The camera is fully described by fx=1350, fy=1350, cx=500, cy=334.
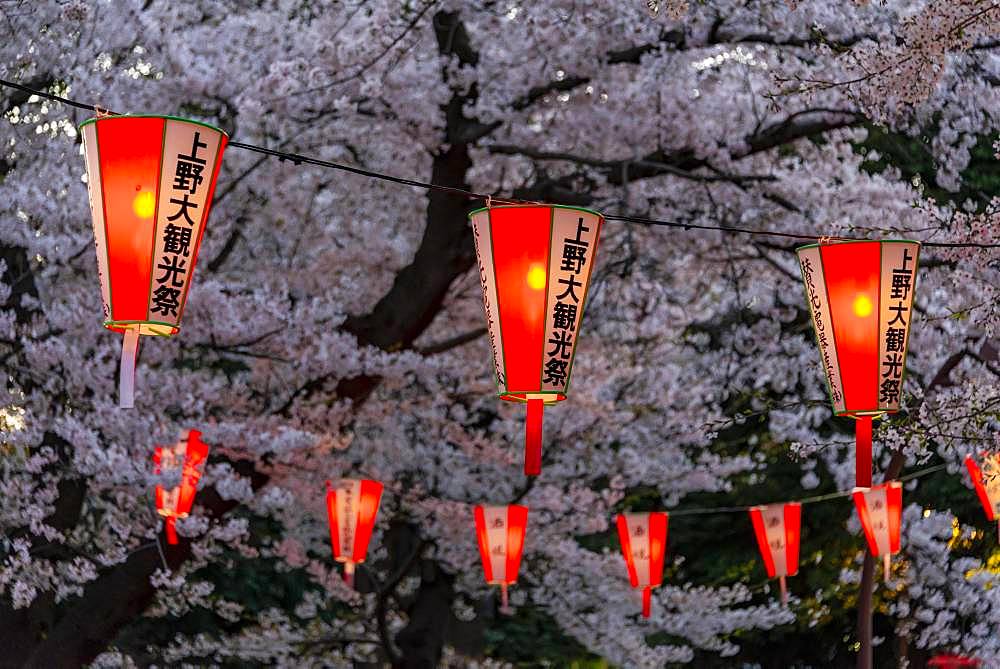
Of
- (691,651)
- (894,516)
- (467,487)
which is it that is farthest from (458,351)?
(691,651)

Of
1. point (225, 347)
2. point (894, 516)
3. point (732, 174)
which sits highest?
point (732, 174)

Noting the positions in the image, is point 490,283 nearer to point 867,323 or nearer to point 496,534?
point 867,323

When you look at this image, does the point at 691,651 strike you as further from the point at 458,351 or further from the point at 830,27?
the point at 830,27

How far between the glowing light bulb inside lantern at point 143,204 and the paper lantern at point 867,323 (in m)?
3.27

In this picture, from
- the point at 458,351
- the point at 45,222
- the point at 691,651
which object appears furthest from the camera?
the point at 691,651

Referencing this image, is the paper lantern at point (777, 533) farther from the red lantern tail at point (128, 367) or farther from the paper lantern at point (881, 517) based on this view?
the red lantern tail at point (128, 367)

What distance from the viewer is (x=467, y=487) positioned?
16.2 m

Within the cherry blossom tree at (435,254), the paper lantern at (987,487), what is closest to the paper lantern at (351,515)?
the cherry blossom tree at (435,254)

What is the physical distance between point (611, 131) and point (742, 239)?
58.1 inches

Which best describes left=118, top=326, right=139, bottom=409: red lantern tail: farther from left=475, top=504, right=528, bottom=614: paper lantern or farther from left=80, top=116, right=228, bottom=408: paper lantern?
left=475, top=504, right=528, bottom=614: paper lantern

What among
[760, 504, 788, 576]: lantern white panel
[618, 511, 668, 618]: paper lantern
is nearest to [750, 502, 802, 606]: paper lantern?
[760, 504, 788, 576]: lantern white panel

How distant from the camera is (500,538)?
41.4ft

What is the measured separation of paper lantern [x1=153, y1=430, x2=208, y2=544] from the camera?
10016 mm

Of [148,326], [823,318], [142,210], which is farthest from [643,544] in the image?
[142,210]
